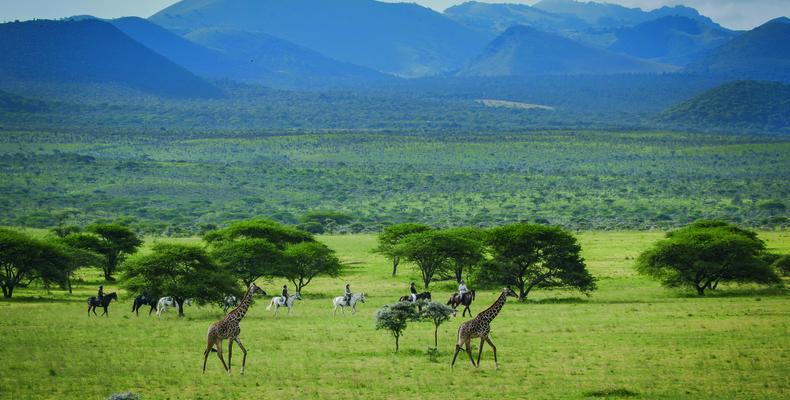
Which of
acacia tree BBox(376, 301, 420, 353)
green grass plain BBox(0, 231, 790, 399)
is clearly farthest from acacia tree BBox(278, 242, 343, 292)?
acacia tree BBox(376, 301, 420, 353)

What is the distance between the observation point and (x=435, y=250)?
5022 cm

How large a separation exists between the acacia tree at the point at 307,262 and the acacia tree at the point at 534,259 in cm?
834

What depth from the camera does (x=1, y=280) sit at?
46.5 metres

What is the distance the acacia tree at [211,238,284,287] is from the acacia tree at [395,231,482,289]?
670 centimetres

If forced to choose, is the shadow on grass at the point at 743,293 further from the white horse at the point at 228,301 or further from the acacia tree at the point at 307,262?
the white horse at the point at 228,301

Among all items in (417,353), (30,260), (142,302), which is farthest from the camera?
(30,260)

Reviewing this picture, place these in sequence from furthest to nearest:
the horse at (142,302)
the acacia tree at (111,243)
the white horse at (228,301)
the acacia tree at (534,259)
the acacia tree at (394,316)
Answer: the acacia tree at (111,243), the acacia tree at (534,259), the horse at (142,302), the white horse at (228,301), the acacia tree at (394,316)

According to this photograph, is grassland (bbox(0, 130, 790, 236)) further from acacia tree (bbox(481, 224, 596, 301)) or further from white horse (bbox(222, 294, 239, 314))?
white horse (bbox(222, 294, 239, 314))

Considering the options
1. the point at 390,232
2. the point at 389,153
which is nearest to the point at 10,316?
the point at 390,232

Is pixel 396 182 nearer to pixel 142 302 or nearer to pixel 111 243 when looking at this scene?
pixel 111 243

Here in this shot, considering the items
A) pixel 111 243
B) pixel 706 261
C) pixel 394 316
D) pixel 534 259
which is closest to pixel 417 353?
pixel 394 316

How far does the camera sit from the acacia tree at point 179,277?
3966cm

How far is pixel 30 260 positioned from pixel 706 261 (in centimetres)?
3136

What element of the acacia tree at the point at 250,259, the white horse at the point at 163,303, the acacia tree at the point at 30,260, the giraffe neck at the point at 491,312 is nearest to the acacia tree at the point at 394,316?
the giraffe neck at the point at 491,312
